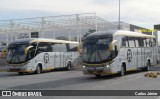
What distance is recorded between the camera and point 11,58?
29047 millimetres

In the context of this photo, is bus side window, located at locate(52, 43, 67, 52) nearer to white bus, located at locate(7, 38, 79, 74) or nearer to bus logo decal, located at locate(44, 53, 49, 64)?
white bus, located at locate(7, 38, 79, 74)

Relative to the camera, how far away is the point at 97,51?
2247 cm

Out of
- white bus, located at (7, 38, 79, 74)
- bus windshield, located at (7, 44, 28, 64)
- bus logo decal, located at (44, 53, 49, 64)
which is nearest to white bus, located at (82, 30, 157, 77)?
white bus, located at (7, 38, 79, 74)

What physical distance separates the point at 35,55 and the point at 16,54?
162 centimetres

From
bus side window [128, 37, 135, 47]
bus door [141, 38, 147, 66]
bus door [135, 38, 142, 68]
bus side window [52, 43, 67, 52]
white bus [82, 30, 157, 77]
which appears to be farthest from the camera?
bus side window [52, 43, 67, 52]

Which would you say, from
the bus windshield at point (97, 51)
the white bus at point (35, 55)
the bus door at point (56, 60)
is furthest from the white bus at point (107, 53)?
the bus door at point (56, 60)

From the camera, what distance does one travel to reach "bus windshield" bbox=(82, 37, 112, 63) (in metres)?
22.3

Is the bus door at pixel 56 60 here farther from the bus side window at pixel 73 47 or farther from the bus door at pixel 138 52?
the bus door at pixel 138 52

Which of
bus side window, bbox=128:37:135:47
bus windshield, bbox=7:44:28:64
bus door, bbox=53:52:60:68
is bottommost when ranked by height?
bus door, bbox=53:52:60:68

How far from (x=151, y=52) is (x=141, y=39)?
289cm

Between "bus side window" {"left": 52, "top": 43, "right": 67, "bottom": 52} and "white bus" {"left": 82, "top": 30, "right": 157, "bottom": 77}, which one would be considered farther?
"bus side window" {"left": 52, "top": 43, "right": 67, "bottom": 52}

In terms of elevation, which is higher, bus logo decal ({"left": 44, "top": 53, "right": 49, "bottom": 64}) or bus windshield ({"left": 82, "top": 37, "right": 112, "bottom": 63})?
bus windshield ({"left": 82, "top": 37, "right": 112, "bottom": 63})

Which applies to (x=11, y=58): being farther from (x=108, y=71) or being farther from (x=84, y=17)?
(x=84, y=17)

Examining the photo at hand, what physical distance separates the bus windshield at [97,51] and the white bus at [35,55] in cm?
742
